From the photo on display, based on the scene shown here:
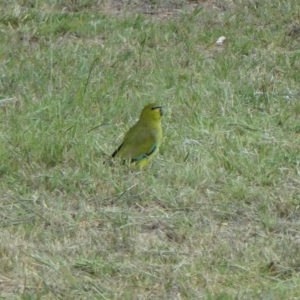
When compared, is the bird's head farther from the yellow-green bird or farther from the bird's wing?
the bird's wing

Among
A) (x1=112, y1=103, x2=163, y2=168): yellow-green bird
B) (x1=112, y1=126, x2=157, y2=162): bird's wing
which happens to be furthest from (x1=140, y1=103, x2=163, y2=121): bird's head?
(x1=112, y1=126, x2=157, y2=162): bird's wing

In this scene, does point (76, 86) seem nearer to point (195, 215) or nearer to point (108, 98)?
point (108, 98)

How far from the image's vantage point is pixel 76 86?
282 inches

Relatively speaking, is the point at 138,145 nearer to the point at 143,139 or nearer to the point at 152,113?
the point at 143,139

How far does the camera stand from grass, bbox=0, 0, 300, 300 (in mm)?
4797

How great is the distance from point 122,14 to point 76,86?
69.5 inches

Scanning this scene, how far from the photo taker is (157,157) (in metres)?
6.21

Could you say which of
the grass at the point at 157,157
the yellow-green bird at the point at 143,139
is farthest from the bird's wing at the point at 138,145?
the grass at the point at 157,157

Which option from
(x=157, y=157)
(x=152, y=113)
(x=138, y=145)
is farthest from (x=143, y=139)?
(x=152, y=113)

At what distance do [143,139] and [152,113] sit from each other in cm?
30

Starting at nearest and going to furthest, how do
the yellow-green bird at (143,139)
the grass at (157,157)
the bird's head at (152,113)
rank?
the grass at (157,157), the yellow-green bird at (143,139), the bird's head at (152,113)

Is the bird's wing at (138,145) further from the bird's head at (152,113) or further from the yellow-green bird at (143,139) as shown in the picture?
the bird's head at (152,113)

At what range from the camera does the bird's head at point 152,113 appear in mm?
6289

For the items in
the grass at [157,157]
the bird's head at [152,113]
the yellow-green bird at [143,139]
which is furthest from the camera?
the bird's head at [152,113]
